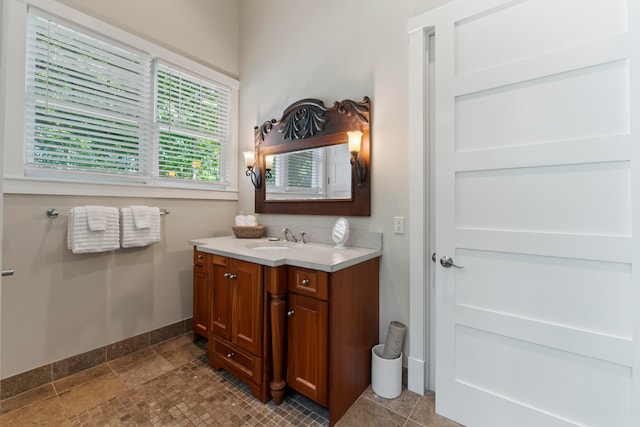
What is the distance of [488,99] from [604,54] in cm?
46

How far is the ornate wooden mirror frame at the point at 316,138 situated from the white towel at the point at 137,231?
0.89 meters

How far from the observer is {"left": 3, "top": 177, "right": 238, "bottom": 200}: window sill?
1827 mm

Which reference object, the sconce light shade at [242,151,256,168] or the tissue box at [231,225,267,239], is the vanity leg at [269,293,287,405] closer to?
the tissue box at [231,225,267,239]

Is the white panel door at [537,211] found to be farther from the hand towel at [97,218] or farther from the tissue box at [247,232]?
the hand towel at [97,218]

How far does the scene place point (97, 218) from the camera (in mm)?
2023

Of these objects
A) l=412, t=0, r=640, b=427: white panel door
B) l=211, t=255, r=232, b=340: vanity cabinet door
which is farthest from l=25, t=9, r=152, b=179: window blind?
l=412, t=0, r=640, b=427: white panel door

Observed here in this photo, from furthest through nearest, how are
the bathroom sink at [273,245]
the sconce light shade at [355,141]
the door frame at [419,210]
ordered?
the bathroom sink at [273,245]
the sconce light shade at [355,141]
the door frame at [419,210]

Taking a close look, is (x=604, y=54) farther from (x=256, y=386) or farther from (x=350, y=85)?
(x=256, y=386)

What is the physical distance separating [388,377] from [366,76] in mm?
2090

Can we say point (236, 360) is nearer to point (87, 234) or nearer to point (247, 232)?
point (247, 232)

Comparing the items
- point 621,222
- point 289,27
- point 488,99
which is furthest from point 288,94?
point 621,222

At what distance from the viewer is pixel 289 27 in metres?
2.62

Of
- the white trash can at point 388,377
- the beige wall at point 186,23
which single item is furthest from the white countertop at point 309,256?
the beige wall at point 186,23

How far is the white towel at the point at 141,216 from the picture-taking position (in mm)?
2240
